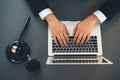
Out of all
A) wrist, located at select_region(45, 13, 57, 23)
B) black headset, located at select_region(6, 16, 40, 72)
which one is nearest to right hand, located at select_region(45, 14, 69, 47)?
wrist, located at select_region(45, 13, 57, 23)

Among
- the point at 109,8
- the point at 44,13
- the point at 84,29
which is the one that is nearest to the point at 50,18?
the point at 44,13

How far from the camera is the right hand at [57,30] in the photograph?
0.86m

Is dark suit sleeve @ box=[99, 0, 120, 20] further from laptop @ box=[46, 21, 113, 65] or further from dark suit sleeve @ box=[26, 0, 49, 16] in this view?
dark suit sleeve @ box=[26, 0, 49, 16]

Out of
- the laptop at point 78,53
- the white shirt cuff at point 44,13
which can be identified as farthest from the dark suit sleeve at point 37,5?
the laptop at point 78,53

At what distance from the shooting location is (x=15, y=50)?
2.77 ft

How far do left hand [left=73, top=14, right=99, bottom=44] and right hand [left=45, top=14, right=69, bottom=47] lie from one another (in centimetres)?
4

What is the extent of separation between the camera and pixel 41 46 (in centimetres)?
88

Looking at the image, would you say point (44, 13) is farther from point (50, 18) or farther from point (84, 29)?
point (84, 29)

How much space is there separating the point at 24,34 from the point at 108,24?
0.38 meters

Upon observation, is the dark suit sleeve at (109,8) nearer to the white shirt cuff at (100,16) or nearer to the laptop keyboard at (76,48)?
the white shirt cuff at (100,16)

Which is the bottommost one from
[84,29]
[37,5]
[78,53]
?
[78,53]

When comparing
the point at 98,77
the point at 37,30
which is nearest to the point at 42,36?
the point at 37,30

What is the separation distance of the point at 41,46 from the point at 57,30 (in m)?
0.10

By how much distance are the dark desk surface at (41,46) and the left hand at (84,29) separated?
5cm
